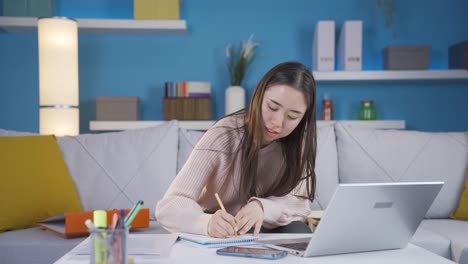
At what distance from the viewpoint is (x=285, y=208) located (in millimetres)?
1705

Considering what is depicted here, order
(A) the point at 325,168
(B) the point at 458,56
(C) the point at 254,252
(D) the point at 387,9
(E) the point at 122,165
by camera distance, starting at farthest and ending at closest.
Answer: (D) the point at 387,9 < (B) the point at 458,56 < (A) the point at 325,168 < (E) the point at 122,165 < (C) the point at 254,252

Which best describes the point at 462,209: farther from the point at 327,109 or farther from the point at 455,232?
the point at 327,109

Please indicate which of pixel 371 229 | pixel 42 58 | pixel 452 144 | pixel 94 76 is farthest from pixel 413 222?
pixel 94 76

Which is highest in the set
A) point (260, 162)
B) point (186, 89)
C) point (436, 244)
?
point (186, 89)

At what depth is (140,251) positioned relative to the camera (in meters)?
1.13

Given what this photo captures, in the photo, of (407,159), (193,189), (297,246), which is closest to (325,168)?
(407,159)

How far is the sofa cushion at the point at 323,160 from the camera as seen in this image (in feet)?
8.34

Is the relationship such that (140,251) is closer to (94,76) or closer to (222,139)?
(222,139)

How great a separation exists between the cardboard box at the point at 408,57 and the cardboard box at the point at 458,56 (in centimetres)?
21

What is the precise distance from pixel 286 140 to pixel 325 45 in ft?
5.87

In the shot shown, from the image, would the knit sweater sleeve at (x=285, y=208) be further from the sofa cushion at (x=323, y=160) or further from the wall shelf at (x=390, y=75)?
the wall shelf at (x=390, y=75)

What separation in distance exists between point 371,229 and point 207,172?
2.08 feet

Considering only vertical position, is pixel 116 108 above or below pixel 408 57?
below

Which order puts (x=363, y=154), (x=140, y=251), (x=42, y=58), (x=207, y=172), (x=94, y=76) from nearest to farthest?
(x=140, y=251), (x=207, y=172), (x=363, y=154), (x=42, y=58), (x=94, y=76)
